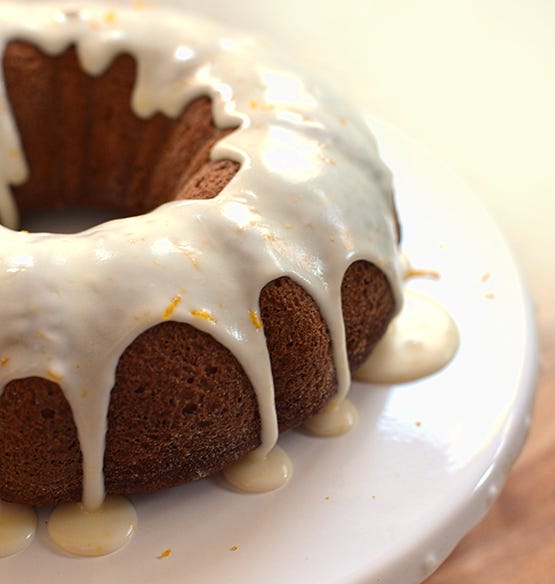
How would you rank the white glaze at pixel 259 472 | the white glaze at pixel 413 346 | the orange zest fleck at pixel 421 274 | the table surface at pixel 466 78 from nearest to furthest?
the white glaze at pixel 259 472, the white glaze at pixel 413 346, the orange zest fleck at pixel 421 274, the table surface at pixel 466 78

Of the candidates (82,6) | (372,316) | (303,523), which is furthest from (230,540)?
(82,6)

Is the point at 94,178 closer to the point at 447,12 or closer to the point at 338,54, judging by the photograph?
the point at 338,54

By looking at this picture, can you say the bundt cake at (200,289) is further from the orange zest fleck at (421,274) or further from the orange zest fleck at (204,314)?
the orange zest fleck at (421,274)

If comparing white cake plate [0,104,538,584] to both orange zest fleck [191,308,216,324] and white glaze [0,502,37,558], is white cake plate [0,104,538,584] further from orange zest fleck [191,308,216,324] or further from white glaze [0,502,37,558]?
orange zest fleck [191,308,216,324]

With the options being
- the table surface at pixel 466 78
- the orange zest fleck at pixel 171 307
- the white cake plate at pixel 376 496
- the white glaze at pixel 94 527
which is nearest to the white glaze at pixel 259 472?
the white cake plate at pixel 376 496

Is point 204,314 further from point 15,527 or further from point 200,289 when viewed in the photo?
point 15,527
